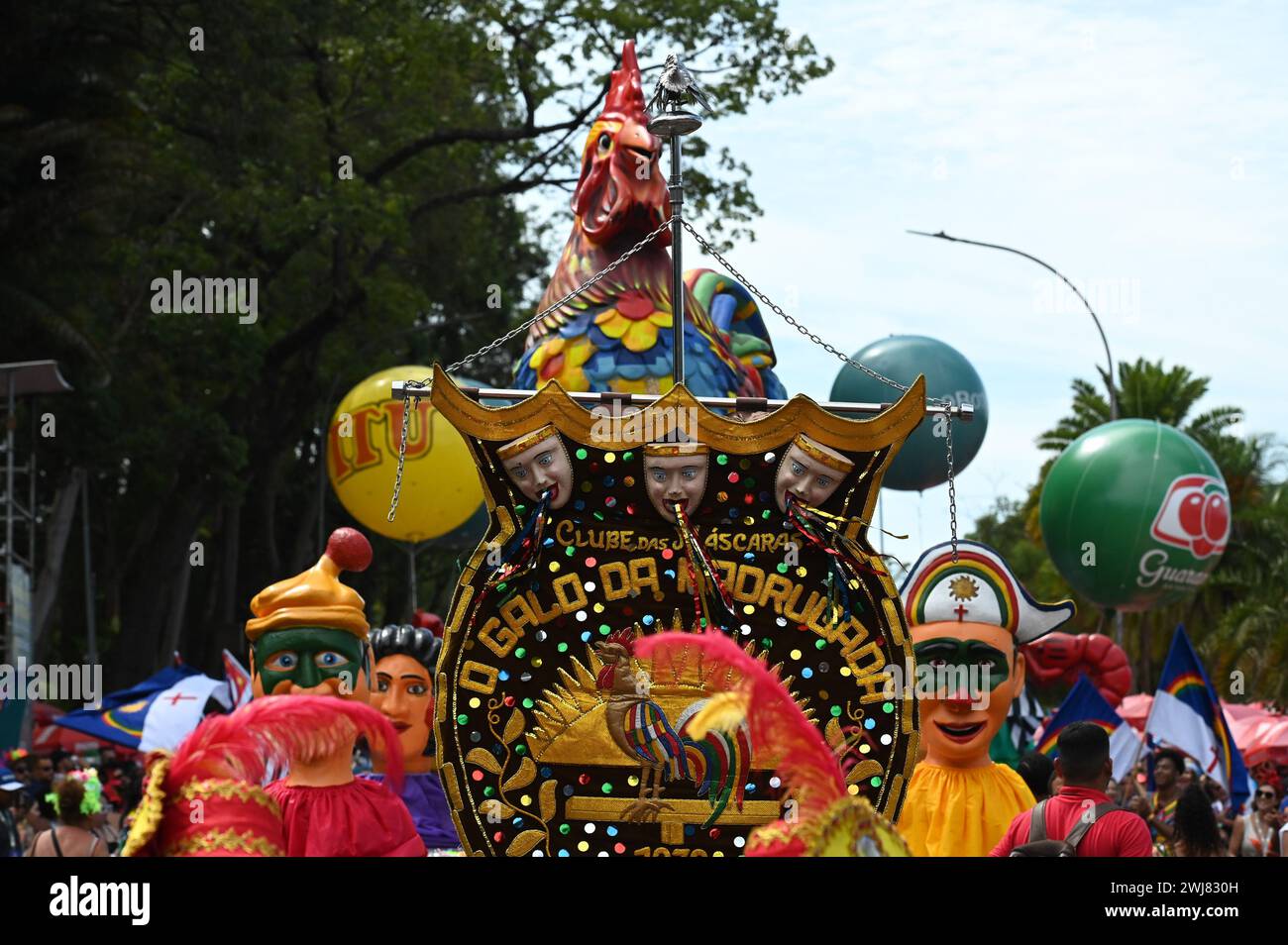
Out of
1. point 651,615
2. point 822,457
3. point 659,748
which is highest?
point 822,457

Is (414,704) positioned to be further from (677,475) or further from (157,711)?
(677,475)

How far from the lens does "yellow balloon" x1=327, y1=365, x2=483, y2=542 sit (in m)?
14.9

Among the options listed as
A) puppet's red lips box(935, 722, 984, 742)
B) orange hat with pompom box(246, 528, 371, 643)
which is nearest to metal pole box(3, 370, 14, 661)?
orange hat with pompom box(246, 528, 371, 643)

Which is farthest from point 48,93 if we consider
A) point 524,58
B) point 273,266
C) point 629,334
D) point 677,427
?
point 677,427

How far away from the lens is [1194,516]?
14.1m

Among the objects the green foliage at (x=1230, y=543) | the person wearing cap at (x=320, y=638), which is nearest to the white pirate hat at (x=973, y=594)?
the person wearing cap at (x=320, y=638)

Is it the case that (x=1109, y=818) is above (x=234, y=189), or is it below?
below

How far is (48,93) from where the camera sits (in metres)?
19.0

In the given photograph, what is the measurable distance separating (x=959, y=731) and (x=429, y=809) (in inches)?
161

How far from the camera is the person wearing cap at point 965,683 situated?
832 cm

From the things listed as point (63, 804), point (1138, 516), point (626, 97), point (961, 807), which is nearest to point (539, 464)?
point (63, 804)

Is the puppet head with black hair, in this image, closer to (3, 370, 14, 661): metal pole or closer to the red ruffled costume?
the red ruffled costume

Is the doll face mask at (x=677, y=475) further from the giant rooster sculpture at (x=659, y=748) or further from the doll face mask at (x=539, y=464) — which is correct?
the giant rooster sculpture at (x=659, y=748)

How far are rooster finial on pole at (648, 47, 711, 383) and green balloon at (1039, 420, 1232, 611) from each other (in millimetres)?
7121
